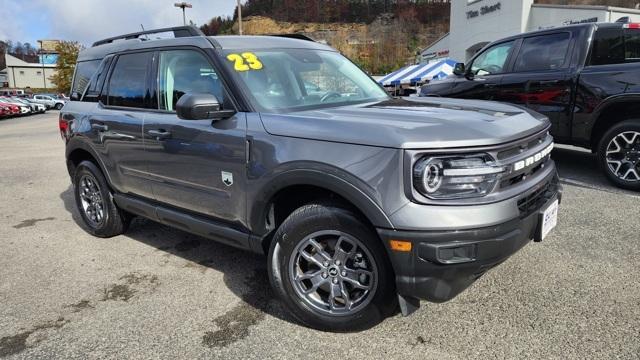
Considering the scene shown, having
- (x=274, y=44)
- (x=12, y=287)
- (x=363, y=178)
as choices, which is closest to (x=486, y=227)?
(x=363, y=178)

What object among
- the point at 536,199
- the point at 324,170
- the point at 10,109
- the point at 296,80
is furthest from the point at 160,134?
the point at 10,109

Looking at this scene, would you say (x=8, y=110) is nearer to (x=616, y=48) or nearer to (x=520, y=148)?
(x=616, y=48)

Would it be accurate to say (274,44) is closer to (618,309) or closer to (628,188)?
(618,309)

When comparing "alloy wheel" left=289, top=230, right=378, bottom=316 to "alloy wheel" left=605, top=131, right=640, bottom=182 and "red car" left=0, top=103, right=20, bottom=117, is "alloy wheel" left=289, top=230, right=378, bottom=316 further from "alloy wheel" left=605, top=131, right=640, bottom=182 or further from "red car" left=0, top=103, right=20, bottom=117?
"red car" left=0, top=103, right=20, bottom=117

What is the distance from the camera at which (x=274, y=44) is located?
3.80 m

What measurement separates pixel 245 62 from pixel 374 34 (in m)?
74.8

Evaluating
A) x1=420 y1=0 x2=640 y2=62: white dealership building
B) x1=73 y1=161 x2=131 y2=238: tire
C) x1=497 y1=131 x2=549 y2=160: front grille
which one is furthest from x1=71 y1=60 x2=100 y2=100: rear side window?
x1=420 y1=0 x2=640 y2=62: white dealership building

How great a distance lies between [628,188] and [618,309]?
126 inches

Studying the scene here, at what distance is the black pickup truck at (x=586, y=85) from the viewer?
5570 mm

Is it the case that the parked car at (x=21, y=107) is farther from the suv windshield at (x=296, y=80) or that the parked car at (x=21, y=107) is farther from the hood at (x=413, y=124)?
the hood at (x=413, y=124)

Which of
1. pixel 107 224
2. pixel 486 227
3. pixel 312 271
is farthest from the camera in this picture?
pixel 107 224

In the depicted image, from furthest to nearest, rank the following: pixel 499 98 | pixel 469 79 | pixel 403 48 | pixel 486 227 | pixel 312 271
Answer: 1. pixel 403 48
2. pixel 469 79
3. pixel 499 98
4. pixel 312 271
5. pixel 486 227

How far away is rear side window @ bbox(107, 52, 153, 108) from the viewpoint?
4.04 m

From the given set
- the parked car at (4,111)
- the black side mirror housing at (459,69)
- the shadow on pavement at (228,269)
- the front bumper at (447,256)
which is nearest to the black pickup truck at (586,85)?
the black side mirror housing at (459,69)
